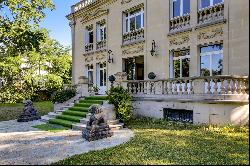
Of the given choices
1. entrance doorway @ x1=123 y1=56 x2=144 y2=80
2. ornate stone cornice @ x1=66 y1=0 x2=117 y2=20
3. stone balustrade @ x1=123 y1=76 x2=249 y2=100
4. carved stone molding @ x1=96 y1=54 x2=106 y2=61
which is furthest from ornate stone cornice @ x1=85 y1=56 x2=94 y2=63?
stone balustrade @ x1=123 y1=76 x2=249 y2=100

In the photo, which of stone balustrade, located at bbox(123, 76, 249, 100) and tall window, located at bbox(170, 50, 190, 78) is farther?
tall window, located at bbox(170, 50, 190, 78)

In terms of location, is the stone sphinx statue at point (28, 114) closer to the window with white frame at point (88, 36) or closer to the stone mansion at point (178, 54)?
the stone mansion at point (178, 54)

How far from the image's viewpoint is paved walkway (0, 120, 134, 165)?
8.23 metres

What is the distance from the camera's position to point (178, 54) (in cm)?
1587

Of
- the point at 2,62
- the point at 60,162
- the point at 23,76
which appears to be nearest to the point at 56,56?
the point at 23,76

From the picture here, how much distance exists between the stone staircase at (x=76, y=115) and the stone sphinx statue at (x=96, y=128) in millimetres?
1659

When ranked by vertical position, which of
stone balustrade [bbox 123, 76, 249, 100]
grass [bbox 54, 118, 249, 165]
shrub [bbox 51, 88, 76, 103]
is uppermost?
stone balustrade [bbox 123, 76, 249, 100]

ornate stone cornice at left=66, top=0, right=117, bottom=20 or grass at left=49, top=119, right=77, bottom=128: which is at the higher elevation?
ornate stone cornice at left=66, top=0, right=117, bottom=20

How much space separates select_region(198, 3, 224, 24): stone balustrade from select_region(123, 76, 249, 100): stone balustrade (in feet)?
Answer: 10.3

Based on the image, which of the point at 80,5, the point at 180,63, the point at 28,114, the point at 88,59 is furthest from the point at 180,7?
the point at 80,5

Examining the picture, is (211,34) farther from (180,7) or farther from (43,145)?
(43,145)

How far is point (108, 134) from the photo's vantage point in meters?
11.1

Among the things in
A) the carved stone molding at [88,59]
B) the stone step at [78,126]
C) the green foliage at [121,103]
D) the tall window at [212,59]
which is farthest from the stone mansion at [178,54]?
the stone step at [78,126]

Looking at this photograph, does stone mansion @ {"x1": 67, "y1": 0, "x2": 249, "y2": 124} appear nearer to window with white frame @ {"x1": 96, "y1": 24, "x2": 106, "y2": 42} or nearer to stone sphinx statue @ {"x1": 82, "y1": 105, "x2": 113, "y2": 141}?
window with white frame @ {"x1": 96, "y1": 24, "x2": 106, "y2": 42}
